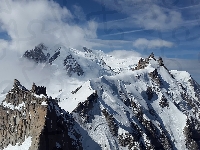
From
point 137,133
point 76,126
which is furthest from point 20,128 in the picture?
point 137,133

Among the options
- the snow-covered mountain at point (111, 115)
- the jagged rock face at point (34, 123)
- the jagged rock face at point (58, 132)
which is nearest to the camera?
the jagged rock face at point (58, 132)

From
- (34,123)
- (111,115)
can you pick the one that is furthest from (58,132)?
(111,115)

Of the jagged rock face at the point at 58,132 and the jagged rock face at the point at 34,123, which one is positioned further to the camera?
the jagged rock face at the point at 34,123

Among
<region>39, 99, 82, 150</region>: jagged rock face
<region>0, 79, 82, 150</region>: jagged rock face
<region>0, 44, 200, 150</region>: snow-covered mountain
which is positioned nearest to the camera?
<region>39, 99, 82, 150</region>: jagged rock face

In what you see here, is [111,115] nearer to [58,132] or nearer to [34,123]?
[58,132]

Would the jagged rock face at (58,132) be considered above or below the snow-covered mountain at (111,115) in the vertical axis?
below

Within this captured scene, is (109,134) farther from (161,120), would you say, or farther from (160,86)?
(160,86)

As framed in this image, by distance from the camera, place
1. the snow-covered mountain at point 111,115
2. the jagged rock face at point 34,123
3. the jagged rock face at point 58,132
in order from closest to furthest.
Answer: the jagged rock face at point 58,132 → the jagged rock face at point 34,123 → the snow-covered mountain at point 111,115

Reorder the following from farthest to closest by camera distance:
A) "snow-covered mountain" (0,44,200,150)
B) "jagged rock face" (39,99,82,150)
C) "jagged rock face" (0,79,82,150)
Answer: "snow-covered mountain" (0,44,200,150) < "jagged rock face" (0,79,82,150) < "jagged rock face" (39,99,82,150)

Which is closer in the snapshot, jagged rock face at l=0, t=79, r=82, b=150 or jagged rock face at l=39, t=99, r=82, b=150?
jagged rock face at l=39, t=99, r=82, b=150
